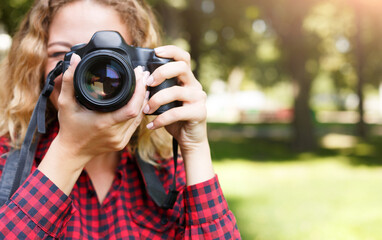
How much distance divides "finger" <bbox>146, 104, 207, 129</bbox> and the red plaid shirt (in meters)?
0.21

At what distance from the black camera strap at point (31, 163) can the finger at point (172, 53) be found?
28cm

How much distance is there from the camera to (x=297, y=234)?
11.3 ft

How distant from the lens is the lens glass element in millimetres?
1045

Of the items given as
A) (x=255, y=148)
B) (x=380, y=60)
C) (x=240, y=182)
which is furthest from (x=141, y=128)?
(x=380, y=60)

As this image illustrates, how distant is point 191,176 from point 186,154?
7 centimetres

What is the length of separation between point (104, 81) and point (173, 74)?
22cm

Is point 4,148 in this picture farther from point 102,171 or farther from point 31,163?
point 102,171

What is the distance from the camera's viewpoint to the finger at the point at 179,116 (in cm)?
118

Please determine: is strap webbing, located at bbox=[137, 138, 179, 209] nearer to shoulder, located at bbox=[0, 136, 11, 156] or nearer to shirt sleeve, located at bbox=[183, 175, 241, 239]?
shirt sleeve, located at bbox=[183, 175, 241, 239]

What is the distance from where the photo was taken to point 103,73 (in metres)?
1.09

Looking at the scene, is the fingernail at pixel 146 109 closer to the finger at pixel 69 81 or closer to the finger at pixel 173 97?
the finger at pixel 173 97

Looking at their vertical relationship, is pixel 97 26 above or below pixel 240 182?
above

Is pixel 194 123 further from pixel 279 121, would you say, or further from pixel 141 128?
Answer: pixel 279 121

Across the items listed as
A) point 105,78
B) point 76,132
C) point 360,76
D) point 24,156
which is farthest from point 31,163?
point 360,76
